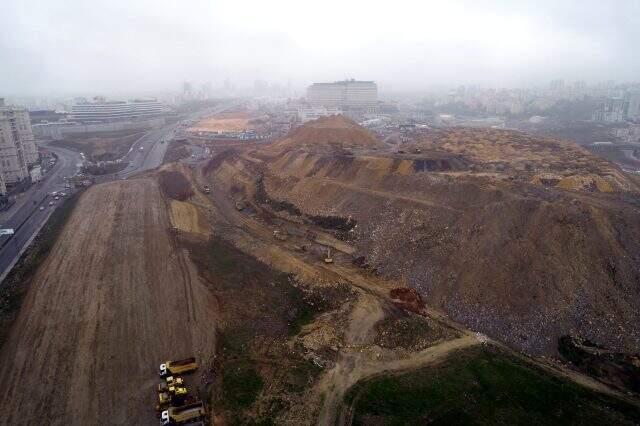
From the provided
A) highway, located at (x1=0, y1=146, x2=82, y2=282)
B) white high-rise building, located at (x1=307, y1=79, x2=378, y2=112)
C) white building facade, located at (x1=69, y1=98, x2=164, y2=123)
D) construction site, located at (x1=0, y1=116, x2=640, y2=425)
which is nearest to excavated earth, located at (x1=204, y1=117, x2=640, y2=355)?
construction site, located at (x1=0, y1=116, x2=640, y2=425)

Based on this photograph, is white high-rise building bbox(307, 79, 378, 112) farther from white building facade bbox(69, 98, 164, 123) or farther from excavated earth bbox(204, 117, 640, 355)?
excavated earth bbox(204, 117, 640, 355)

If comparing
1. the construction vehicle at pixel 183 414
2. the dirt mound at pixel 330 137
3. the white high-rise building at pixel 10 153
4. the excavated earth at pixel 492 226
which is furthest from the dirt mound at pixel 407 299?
the white high-rise building at pixel 10 153

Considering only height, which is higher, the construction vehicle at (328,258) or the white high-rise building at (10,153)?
the white high-rise building at (10,153)

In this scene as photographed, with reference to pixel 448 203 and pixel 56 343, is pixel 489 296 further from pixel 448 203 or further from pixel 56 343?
pixel 56 343

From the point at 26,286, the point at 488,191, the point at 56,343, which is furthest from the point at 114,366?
the point at 488,191

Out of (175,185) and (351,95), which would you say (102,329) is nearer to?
(175,185)

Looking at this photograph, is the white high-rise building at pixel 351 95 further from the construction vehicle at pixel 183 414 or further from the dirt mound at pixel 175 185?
the construction vehicle at pixel 183 414

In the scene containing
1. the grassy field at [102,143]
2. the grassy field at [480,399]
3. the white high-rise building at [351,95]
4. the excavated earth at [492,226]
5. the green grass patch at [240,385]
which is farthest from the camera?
the white high-rise building at [351,95]

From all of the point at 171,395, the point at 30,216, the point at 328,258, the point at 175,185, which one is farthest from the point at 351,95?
the point at 171,395
